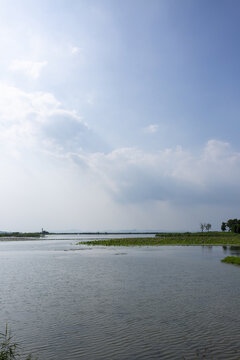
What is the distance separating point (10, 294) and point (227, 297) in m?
19.6

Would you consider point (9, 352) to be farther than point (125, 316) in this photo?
No

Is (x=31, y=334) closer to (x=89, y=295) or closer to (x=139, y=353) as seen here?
(x=139, y=353)

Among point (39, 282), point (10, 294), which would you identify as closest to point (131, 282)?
point (39, 282)

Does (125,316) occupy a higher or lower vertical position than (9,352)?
lower

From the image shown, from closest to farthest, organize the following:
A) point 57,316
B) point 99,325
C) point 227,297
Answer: point 99,325 → point 57,316 → point 227,297

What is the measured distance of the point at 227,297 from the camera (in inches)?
966

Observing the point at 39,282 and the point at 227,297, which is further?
the point at 39,282

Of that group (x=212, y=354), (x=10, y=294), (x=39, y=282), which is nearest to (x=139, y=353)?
(x=212, y=354)

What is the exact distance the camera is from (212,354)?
13570mm

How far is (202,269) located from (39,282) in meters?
22.7

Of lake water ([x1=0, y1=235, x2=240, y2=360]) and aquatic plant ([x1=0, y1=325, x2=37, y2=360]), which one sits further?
lake water ([x1=0, y1=235, x2=240, y2=360])

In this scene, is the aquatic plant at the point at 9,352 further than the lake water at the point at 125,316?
No

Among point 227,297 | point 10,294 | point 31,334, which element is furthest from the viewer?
point 10,294

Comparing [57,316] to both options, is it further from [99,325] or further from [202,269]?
[202,269]
